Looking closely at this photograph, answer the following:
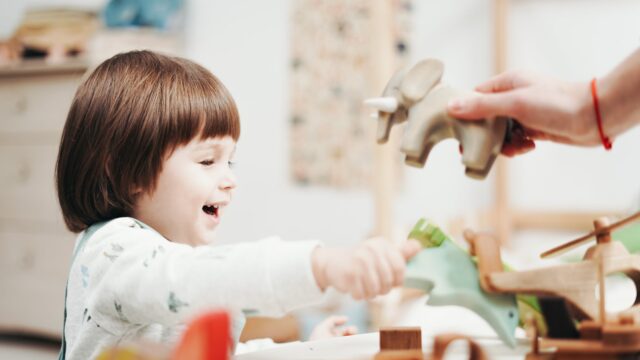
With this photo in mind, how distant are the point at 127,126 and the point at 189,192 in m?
0.09

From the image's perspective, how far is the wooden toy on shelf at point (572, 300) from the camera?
0.49 meters

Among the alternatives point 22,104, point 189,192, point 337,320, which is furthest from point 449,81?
point 189,192

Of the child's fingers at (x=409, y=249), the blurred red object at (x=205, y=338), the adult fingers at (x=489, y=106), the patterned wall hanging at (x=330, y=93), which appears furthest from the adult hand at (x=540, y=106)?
the patterned wall hanging at (x=330, y=93)

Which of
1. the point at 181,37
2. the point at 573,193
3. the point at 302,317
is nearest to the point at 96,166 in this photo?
the point at 302,317

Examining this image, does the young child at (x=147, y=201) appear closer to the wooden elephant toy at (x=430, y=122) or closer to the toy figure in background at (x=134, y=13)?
the wooden elephant toy at (x=430, y=122)

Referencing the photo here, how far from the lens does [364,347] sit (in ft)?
2.10

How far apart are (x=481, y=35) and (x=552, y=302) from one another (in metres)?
1.95

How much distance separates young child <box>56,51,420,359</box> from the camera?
0.53m

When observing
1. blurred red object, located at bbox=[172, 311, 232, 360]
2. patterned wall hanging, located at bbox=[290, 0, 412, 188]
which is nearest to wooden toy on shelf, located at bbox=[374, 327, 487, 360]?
blurred red object, located at bbox=[172, 311, 232, 360]

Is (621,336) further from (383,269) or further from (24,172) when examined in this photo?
(24,172)

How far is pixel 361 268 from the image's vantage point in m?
0.47

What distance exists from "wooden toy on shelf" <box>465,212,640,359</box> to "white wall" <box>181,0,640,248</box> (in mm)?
1719

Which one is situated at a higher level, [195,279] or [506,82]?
[506,82]

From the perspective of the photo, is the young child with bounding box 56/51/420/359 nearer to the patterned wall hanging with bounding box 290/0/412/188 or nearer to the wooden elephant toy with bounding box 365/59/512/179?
the wooden elephant toy with bounding box 365/59/512/179
